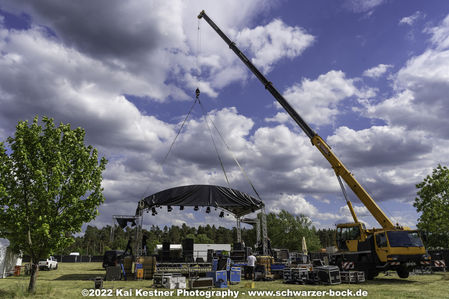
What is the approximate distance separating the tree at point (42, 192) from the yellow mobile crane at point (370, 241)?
38.3ft

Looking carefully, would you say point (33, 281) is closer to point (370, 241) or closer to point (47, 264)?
point (370, 241)

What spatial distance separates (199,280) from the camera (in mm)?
11773

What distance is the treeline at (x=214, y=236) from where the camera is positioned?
52844mm

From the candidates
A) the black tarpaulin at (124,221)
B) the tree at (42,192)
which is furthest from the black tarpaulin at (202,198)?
the tree at (42,192)

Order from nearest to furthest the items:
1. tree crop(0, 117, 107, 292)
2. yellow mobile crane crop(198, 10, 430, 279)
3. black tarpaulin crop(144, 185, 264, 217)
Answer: tree crop(0, 117, 107, 292) → yellow mobile crane crop(198, 10, 430, 279) → black tarpaulin crop(144, 185, 264, 217)

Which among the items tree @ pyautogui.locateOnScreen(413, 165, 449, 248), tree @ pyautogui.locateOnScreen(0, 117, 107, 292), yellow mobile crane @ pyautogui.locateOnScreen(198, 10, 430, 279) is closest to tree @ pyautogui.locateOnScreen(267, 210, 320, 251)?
tree @ pyautogui.locateOnScreen(413, 165, 449, 248)

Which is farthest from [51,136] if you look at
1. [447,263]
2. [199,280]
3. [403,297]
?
[447,263]

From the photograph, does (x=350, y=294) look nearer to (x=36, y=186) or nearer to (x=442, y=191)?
(x=36, y=186)

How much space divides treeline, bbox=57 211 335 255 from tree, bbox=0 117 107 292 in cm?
359

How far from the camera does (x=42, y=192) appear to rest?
32.6 ft

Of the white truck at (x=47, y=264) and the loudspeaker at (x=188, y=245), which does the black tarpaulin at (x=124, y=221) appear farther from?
the white truck at (x=47, y=264)

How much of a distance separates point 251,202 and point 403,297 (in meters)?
12.3

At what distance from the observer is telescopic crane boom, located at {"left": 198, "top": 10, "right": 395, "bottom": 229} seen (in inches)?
583

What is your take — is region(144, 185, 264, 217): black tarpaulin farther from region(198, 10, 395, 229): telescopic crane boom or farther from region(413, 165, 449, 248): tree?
region(413, 165, 449, 248): tree
